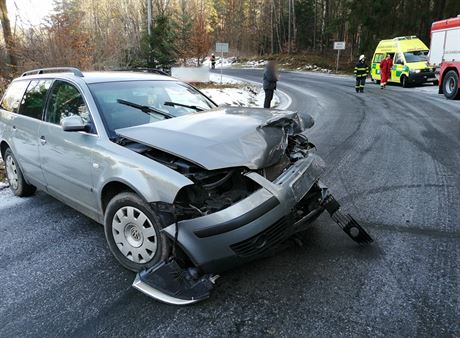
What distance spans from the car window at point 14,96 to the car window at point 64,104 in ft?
3.30

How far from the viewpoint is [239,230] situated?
2789 mm

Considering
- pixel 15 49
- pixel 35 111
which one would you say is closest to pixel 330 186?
pixel 35 111

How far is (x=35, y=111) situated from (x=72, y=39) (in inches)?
430

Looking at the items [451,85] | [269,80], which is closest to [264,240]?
[269,80]

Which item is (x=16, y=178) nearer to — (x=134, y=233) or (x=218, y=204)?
(x=134, y=233)

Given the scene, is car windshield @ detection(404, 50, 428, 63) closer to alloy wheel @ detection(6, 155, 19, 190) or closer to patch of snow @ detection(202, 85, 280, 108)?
patch of snow @ detection(202, 85, 280, 108)

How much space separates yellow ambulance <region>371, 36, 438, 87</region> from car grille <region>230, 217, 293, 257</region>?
758 inches

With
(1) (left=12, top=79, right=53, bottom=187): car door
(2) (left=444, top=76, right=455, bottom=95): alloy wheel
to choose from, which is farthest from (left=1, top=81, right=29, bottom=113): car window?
(2) (left=444, top=76, right=455, bottom=95): alloy wheel

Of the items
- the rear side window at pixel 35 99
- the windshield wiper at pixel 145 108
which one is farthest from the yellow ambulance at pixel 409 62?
the rear side window at pixel 35 99

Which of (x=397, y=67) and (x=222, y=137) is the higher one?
(x=397, y=67)

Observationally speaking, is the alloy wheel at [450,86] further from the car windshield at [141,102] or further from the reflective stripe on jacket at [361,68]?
the car windshield at [141,102]

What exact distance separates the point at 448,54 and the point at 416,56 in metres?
5.09

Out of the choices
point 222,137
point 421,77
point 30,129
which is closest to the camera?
point 222,137

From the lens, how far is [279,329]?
8.58 feet
